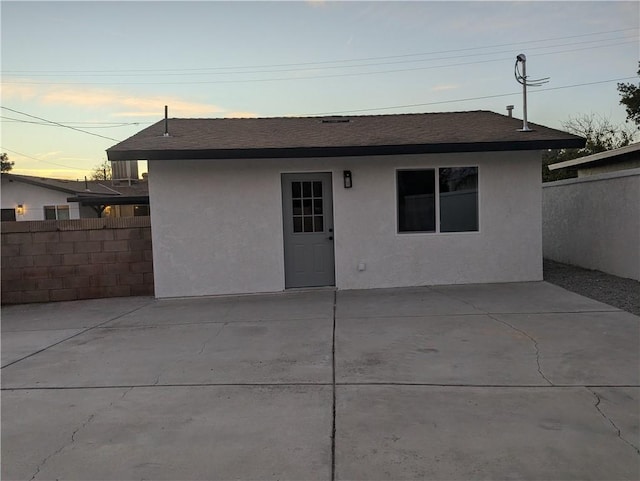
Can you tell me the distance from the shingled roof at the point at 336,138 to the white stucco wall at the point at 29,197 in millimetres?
20123

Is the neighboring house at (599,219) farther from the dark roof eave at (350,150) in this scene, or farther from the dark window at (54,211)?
the dark window at (54,211)

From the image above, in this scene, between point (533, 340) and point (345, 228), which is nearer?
point (533, 340)

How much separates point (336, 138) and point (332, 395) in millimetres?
6451

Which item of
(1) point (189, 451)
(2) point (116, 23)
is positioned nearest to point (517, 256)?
(1) point (189, 451)

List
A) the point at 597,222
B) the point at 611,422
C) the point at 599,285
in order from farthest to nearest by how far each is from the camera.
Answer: the point at 597,222
the point at 599,285
the point at 611,422

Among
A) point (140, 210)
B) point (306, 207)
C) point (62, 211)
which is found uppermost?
point (62, 211)

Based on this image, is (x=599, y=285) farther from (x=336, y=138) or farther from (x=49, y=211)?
(x=49, y=211)

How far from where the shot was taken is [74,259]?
9805mm

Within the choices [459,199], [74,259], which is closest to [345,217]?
[459,199]

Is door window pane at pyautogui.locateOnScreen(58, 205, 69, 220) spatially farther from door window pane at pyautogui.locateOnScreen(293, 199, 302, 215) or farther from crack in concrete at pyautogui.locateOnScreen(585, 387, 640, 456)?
crack in concrete at pyautogui.locateOnScreen(585, 387, 640, 456)

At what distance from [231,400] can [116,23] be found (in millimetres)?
10601

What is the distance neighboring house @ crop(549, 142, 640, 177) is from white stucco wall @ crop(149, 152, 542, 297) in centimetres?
530

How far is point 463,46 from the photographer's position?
58.6 feet

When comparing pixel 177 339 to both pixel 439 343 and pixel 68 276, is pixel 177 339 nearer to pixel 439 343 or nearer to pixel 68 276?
pixel 439 343
